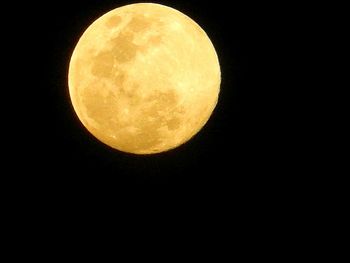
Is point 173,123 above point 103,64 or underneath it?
underneath

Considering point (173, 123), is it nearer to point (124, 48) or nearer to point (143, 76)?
point (143, 76)

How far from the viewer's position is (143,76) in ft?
20.2

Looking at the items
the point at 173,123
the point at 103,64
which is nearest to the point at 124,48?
the point at 103,64

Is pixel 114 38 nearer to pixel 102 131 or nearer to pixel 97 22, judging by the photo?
pixel 97 22

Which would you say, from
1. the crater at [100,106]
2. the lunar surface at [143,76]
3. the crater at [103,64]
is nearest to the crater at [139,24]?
the lunar surface at [143,76]

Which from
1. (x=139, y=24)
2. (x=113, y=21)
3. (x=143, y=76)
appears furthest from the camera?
(x=113, y=21)

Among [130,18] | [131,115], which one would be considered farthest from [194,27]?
[131,115]

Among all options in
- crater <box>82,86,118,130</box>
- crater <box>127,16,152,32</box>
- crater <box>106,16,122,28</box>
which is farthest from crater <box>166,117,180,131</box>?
crater <box>106,16,122,28</box>

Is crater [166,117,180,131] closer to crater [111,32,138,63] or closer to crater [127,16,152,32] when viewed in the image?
crater [111,32,138,63]

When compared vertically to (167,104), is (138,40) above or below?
above

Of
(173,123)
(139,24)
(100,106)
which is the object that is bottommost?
(173,123)

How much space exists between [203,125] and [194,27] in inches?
39.8

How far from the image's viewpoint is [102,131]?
6508mm

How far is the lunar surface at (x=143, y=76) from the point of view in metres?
6.17
